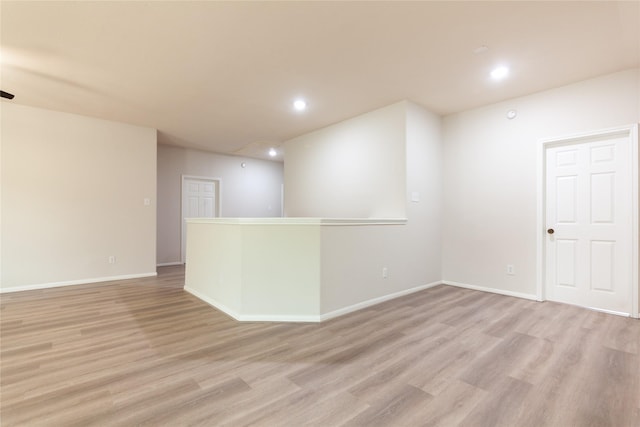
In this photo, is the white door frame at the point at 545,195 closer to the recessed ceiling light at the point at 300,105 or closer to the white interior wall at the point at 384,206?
the white interior wall at the point at 384,206

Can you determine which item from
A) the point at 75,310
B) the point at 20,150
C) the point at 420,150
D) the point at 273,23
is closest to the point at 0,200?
the point at 20,150

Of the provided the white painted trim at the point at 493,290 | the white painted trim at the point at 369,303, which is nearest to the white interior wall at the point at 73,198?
the white painted trim at the point at 369,303

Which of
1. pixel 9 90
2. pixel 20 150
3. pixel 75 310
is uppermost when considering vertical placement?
pixel 9 90

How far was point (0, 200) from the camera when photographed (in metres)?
4.13

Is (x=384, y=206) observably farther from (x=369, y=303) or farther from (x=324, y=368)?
(x=324, y=368)

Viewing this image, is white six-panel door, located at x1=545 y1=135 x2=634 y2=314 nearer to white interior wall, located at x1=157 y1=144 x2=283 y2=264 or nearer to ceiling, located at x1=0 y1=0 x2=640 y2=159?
ceiling, located at x1=0 y1=0 x2=640 y2=159

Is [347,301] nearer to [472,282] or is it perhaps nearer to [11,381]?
[472,282]

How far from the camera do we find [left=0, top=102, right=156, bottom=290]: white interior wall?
4.22 metres

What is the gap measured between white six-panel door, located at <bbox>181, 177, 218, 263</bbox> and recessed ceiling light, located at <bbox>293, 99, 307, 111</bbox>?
3.75 meters

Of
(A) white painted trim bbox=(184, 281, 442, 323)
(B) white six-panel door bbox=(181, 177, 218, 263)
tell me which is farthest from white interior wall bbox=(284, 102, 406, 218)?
(B) white six-panel door bbox=(181, 177, 218, 263)

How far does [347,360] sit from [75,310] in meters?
3.24

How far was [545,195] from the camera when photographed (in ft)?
12.1

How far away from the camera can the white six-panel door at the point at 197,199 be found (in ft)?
22.2

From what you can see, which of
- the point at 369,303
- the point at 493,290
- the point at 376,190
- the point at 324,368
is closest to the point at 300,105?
the point at 376,190
